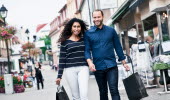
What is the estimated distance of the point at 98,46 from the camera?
7145mm

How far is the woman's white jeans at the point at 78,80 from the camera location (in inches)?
281

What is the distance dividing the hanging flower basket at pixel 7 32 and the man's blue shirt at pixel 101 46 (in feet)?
82.3

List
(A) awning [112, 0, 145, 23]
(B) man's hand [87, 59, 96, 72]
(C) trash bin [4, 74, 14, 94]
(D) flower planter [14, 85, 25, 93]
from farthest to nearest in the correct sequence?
(D) flower planter [14, 85, 25, 93], (C) trash bin [4, 74, 14, 94], (A) awning [112, 0, 145, 23], (B) man's hand [87, 59, 96, 72]

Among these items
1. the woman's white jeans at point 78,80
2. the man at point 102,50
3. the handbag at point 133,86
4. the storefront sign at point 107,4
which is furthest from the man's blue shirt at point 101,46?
the storefront sign at point 107,4

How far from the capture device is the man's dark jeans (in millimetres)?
7114

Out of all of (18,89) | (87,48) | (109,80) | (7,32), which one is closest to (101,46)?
(87,48)

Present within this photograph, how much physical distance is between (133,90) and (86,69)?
Answer: 3.96 ft

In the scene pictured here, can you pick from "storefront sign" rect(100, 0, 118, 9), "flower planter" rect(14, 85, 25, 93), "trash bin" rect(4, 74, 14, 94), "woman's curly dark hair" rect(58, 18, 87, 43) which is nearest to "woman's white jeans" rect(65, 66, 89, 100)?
"woman's curly dark hair" rect(58, 18, 87, 43)

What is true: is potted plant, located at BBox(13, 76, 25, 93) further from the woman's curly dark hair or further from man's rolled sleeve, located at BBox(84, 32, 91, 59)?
man's rolled sleeve, located at BBox(84, 32, 91, 59)

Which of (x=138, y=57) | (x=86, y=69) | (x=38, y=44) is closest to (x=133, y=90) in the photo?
(x=86, y=69)

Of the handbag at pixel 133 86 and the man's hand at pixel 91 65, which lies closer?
the man's hand at pixel 91 65

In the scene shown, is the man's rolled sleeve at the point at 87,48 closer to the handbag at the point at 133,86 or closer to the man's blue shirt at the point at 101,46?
the man's blue shirt at the point at 101,46

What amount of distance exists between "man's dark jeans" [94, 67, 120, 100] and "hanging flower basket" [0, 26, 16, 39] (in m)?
25.0

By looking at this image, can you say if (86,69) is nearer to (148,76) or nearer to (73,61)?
(73,61)
